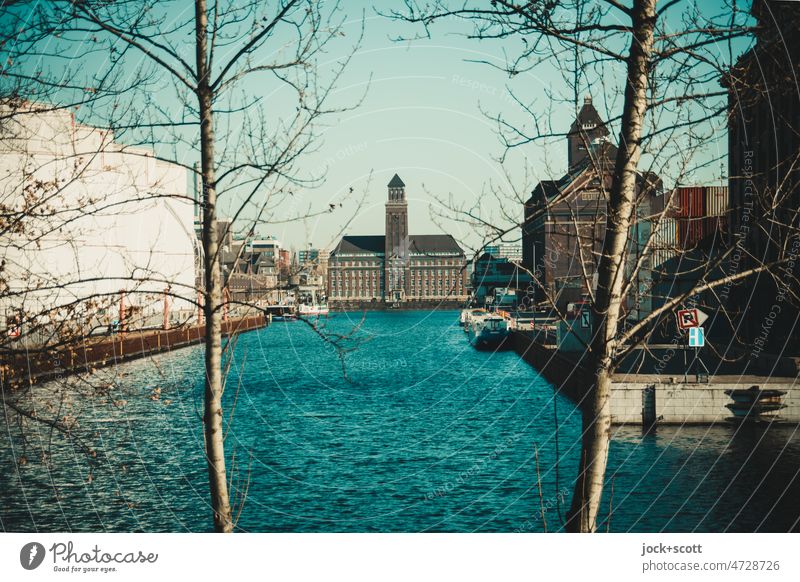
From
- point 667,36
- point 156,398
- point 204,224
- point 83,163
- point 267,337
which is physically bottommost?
point 267,337

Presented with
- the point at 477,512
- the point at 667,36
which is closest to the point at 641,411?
the point at 477,512

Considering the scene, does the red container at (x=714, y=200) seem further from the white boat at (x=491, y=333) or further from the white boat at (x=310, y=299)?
the white boat at (x=491, y=333)

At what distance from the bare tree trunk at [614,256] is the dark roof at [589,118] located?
0.17 m

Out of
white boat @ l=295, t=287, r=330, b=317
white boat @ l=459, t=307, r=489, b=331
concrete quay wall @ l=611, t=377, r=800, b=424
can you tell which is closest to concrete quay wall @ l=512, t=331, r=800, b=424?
concrete quay wall @ l=611, t=377, r=800, b=424

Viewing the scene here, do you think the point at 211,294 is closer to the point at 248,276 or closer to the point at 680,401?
the point at 248,276

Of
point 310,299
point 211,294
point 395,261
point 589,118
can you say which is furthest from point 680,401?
point 395,261

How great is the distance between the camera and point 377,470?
69.7 feet

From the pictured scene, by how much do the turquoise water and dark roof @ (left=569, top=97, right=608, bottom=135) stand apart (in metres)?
2.59

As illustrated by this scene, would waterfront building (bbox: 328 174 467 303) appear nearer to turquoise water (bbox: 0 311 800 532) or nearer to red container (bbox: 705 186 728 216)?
turquoise water (bbox: 0 311 800 532)

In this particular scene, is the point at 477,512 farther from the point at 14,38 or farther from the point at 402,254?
the point at 402,254

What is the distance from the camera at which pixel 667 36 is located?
5.78m

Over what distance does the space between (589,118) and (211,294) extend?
319 cm

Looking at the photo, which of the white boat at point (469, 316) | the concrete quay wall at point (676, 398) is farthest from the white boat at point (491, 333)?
the concrete quay wall at point (676, 398)
